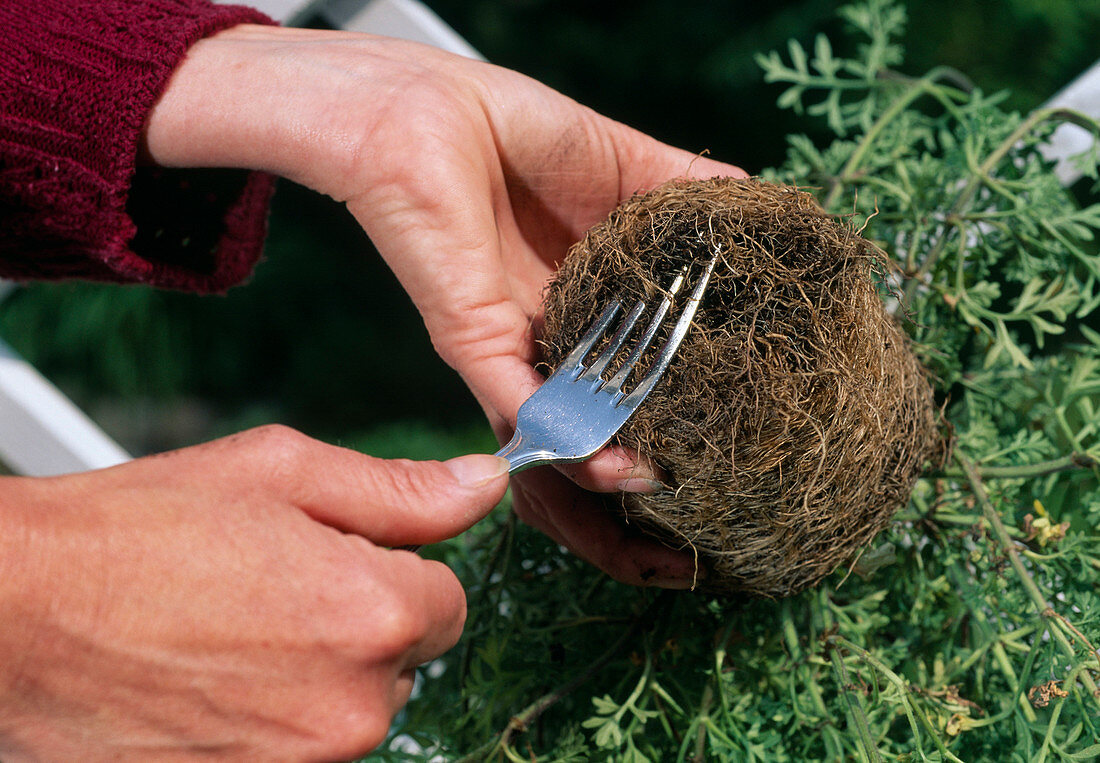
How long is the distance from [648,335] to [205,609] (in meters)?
0.42

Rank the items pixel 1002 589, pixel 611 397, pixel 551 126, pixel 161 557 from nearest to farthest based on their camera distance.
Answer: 1. pixel 161 557
2. pixel 611 397
3. pixel 1002 589
4. pixel 551 126

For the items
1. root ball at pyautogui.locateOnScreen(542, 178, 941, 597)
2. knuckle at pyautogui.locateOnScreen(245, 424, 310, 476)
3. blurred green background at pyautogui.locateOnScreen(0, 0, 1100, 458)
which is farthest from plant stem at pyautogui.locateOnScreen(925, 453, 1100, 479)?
blurred green background at pyautogui.locateOnScreen(0, 0, 1100, 458)

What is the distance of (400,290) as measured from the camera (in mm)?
2771

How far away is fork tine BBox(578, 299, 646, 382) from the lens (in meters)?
0.71

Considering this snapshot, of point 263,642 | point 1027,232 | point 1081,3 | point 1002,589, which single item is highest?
point 1081,3

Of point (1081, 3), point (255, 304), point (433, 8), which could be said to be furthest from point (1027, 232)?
point (255, 304)

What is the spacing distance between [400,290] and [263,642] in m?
2.31

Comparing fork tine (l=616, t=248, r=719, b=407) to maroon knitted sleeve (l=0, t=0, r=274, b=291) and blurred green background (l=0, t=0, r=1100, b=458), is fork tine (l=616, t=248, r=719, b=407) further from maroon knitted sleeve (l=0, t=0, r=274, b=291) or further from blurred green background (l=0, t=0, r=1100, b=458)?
blurred green background (l=0, t=0, r=1100, b=458)

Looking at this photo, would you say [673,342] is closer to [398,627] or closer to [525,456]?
[525,456]

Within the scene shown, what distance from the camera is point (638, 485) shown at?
0.73 meters

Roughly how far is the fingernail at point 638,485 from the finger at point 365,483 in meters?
0.12

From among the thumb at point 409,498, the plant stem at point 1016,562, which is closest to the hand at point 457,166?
the thumb at point 409,498

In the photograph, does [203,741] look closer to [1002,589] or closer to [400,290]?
[1002,589]

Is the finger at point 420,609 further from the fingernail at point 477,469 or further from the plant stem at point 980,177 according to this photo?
the plant stem at point 980,177
